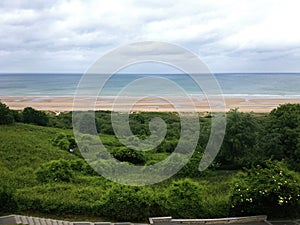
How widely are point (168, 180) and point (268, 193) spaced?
432 centimetres

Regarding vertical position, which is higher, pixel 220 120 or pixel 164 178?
pixel 220 120

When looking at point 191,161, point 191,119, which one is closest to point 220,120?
point 191,161

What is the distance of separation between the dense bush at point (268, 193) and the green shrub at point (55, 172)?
5388 millimetres

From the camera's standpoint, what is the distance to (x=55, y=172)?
12297 mm

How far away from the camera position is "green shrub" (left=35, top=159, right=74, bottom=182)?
12141mm

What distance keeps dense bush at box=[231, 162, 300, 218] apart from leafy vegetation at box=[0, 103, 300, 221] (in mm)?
23

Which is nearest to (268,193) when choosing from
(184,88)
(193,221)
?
(193,221)

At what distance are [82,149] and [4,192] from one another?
21.4 feet

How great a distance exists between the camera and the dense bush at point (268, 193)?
938 centimetres

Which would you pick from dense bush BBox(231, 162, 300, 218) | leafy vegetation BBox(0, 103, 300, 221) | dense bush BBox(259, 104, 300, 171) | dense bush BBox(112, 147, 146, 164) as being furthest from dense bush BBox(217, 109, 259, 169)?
dense bush BBox(231, 162, 300, 218)

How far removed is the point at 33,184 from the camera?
11.7m

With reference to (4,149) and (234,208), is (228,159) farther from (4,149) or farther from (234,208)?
(4,149)

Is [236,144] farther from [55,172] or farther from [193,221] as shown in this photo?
[55,172]

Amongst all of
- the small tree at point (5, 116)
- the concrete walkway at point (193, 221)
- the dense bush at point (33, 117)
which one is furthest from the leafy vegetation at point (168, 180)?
the dense bush at point (33, 117)
